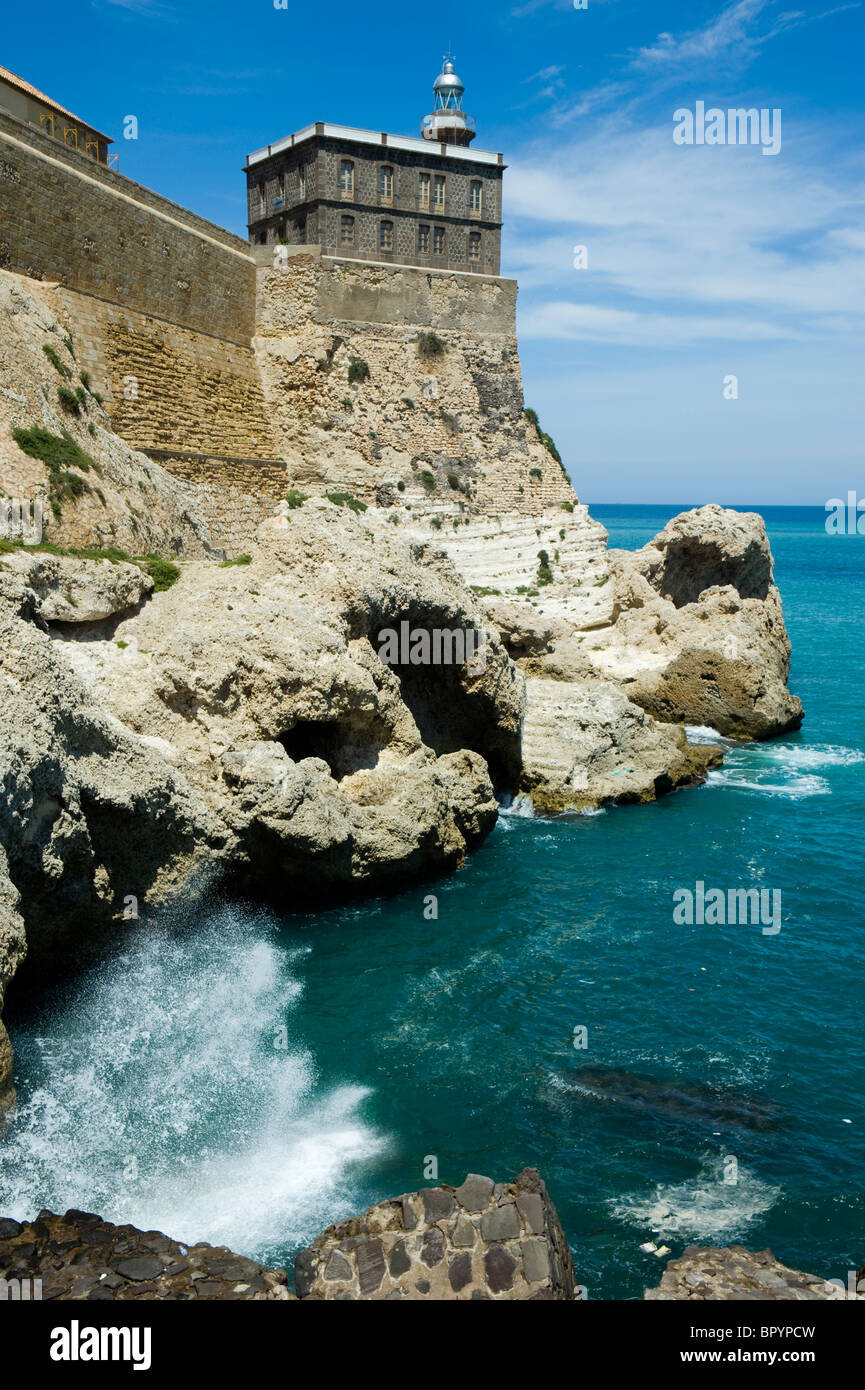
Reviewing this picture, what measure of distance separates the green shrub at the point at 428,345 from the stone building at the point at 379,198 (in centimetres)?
283

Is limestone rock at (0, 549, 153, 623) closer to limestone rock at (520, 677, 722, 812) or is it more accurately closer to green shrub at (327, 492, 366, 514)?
limestone rock at (520, 677, 722, 812)

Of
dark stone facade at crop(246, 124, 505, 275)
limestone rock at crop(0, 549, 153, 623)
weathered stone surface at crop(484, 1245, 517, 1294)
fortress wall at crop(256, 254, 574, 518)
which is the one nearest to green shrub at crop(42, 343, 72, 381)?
limestone rock at crop(0, 549, 153, 623)

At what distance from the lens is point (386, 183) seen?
132ft

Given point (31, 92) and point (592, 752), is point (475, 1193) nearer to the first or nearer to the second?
point (592, 752)

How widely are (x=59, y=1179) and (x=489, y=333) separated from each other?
37.7 metres

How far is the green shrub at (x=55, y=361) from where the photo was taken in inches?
979

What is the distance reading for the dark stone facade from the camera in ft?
130

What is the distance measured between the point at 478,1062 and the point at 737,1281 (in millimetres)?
5290

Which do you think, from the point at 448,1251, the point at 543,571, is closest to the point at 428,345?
the point at 543,571

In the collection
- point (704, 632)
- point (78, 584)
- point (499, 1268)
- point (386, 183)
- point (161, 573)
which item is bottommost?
point (499, 1268)

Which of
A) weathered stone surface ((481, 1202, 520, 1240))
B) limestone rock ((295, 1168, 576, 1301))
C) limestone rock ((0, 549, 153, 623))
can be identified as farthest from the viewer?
limestone rock ((0, 549, 153, 623))

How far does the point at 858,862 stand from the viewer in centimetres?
2172

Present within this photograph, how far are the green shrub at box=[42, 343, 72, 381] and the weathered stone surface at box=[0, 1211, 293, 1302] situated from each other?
20.5 m
